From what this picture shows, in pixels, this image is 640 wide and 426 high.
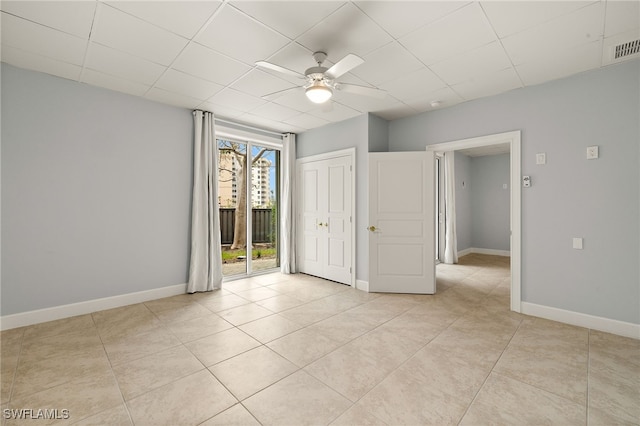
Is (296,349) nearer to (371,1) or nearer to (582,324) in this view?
(371,1)

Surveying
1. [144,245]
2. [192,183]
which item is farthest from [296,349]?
[192,183]

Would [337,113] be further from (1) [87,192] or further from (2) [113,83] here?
(1) [87,192]

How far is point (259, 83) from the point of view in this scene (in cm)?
338

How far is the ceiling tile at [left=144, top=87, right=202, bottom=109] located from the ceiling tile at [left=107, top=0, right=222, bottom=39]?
1549 mm

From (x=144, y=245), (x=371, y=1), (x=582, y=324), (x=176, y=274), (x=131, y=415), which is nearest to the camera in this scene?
(x=131, y=415)

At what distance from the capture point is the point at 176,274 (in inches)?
170

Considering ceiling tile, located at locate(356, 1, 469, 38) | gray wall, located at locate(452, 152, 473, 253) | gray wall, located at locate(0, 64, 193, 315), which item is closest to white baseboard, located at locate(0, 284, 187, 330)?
gray wall, located at locate(0, 64, 193, 315)

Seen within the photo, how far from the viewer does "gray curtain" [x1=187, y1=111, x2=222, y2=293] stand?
14.4ft

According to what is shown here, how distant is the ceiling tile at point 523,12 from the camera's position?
81.9 inches

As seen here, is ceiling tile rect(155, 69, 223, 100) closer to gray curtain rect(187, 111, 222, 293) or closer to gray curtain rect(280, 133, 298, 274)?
gray curtain rect(187, 111, 222, 293)

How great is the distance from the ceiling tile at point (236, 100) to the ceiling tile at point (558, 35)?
3001 millimetres

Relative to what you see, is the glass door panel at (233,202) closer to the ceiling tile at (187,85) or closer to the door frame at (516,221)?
the ceiling tile at (187,85)

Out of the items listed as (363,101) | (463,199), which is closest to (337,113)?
(363,101)

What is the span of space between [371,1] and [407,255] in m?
3.40
